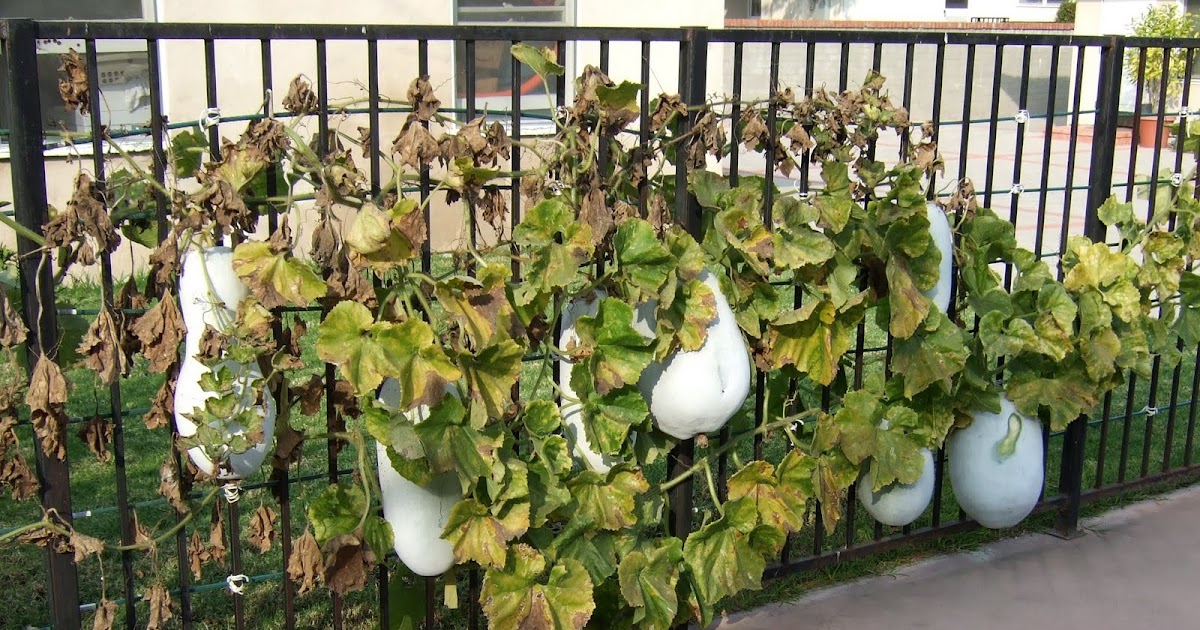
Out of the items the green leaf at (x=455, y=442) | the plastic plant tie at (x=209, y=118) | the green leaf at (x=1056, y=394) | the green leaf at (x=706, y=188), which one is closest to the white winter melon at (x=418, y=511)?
the green leaf at (x=455, y=442)

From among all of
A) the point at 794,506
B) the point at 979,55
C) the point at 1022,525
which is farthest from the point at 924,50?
the point at 794,506

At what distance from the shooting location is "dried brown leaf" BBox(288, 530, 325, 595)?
265cm

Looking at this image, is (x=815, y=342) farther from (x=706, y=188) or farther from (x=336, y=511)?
(x=336, y=511)

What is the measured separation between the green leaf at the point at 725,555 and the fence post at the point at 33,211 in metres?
1.38

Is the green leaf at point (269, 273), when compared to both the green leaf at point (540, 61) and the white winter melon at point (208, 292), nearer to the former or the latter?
the white winter melon at point (208, 292)

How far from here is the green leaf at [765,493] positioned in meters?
2.99

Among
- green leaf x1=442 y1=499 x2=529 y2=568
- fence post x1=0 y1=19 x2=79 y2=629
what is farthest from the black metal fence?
green leaf x1=442 y1=499 x2=529 y2=568

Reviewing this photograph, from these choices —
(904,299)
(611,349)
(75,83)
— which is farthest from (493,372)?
(904,299)

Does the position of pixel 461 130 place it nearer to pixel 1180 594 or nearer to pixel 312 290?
pixel 312 290

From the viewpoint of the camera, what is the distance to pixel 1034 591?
12.0 ft

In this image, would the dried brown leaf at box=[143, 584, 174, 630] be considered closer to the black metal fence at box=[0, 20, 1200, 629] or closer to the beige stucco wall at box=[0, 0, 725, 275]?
the black metal fence at box=[0, 20, 1200, 629]

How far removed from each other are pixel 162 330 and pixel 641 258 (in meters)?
1.01

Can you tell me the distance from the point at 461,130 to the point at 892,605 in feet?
6.14

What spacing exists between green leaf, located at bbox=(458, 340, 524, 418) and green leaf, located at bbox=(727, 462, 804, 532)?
2.26ft
